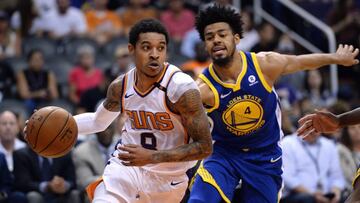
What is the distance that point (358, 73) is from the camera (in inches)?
595

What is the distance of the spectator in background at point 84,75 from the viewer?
43.3 feet

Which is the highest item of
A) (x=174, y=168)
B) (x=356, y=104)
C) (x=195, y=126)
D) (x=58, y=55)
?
(x=195, y=126)

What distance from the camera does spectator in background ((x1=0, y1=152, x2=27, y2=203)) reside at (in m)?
9.70

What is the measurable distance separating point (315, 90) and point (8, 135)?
5551 mm

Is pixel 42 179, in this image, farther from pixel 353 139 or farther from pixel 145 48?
pixel 353 139

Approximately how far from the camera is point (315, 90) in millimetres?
14055

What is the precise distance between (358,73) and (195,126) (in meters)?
8.95

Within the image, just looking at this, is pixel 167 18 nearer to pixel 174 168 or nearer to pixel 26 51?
pixel 26 51

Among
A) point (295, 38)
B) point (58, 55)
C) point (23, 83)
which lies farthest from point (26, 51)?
point (295, 38)

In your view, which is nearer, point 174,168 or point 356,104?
A: point 174,168

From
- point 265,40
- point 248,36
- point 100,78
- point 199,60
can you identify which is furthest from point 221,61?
point 248,36

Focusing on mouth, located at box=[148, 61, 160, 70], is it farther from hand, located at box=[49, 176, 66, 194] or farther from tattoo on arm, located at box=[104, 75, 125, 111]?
hand, located at box=[49, 176, 66, 194]

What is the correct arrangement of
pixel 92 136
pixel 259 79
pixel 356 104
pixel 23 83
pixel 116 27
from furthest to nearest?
pixel 116 27 < pixel 356 104 < pixel 23 83 < pixel 92 136 < pixel 259 79

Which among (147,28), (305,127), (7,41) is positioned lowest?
(7,41)
